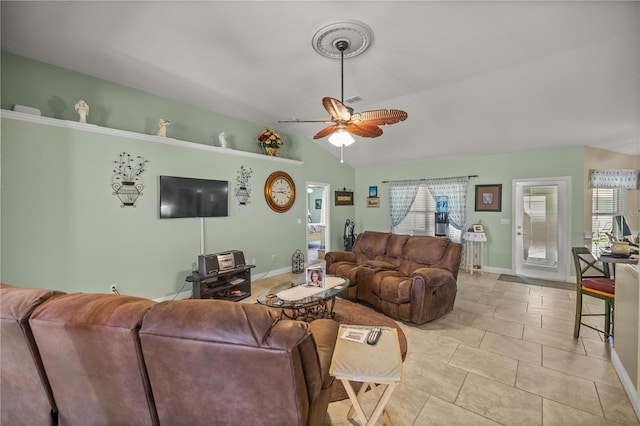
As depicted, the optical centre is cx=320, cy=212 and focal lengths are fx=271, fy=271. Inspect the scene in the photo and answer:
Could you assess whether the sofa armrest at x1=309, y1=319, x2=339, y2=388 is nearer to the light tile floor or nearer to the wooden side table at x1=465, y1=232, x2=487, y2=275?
the light tile floor

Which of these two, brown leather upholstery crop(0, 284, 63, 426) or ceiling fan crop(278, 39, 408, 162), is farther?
ceiling fan crop(278, 39, 408, 162)

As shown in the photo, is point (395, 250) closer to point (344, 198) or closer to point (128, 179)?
point (344, 198)

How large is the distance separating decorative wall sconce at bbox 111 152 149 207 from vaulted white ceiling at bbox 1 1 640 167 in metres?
1.03

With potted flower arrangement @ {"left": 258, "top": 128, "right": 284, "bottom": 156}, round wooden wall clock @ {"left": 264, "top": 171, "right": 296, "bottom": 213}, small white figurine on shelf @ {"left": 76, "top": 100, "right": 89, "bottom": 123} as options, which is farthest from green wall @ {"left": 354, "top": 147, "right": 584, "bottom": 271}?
small white figurine on shelf @ {"left": 76, "top": 100, "right": 89, "bottom": 123}

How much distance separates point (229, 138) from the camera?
481 centimetres

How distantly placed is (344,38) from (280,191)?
331cm

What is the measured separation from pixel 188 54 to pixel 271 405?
10.8ft

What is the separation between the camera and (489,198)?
554 centimetres

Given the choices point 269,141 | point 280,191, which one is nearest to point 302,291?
point 280,191

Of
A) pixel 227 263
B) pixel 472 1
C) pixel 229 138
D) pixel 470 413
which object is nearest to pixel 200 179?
pixel 229 138

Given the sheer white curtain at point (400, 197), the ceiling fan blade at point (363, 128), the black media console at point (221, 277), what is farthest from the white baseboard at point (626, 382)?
the sheer white curtain at point (400, 197)

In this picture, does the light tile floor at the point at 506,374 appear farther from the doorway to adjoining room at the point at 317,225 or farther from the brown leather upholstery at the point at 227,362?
the doorway to adjoining room at the point at 317,225

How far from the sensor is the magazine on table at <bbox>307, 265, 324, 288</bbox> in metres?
3.11

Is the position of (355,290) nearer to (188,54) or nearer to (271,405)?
(271,405)
